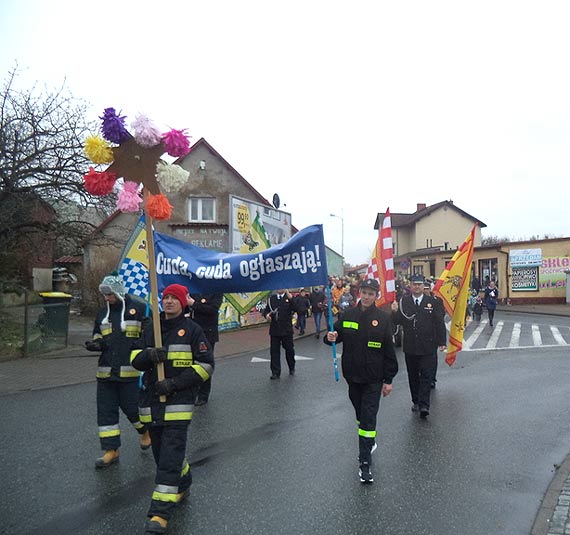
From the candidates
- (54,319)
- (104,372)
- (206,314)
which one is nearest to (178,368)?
(104,372)

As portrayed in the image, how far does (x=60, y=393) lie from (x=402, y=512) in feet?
21.6

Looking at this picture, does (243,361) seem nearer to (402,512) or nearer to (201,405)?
(201,405)

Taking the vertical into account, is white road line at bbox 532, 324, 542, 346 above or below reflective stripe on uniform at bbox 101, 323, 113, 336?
below

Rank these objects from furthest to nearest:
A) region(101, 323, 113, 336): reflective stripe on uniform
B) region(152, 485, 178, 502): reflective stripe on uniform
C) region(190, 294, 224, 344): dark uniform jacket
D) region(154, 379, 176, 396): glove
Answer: region(190, 294, 224, 344): dark uniform jacket < region(101, 323, 113, 336): reflective stripe on uniform < region(154, 379, 176, 396): glove < region(152, 485, 178, 502): reflective stripe on uniform

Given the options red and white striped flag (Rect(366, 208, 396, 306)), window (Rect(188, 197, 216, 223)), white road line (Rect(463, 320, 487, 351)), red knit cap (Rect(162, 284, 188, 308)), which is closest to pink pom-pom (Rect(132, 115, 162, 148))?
red knit cap (Rect(162, 284, 188, 308))

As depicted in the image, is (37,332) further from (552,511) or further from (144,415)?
(552,511)

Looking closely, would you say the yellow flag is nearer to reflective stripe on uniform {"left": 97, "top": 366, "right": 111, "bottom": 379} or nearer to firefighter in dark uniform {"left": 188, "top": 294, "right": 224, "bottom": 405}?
firefighter in dark uniform {"left": 188, "top": 294, "right": 224, "bottom": 405}

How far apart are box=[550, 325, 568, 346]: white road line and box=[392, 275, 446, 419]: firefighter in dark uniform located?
9.39 m

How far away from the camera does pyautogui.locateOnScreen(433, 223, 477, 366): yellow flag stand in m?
9.77

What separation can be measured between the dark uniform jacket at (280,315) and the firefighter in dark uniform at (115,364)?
15.5ft

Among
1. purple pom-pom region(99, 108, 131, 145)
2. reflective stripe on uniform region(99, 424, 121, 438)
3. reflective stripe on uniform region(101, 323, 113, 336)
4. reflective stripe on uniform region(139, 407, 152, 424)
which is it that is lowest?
reflective stripe on uniform region(99, 424, 121, 438)

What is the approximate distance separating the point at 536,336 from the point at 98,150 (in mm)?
16398

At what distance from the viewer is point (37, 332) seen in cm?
1330

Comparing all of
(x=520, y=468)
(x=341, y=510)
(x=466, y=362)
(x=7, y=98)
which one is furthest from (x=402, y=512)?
(x=7, y=98)
